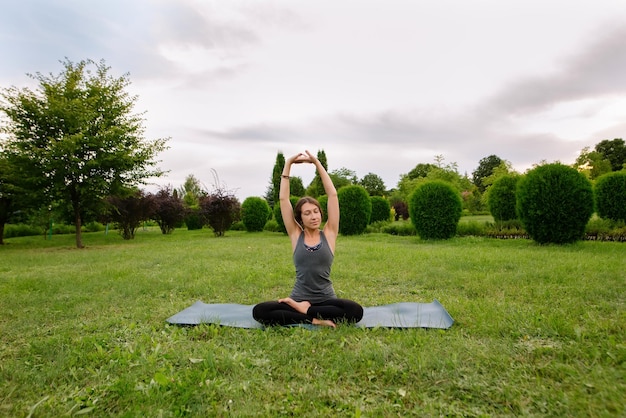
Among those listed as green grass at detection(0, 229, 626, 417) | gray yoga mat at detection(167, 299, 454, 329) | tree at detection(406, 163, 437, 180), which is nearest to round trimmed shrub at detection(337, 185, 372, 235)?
green grass at detection(0, 229, 626, 417)

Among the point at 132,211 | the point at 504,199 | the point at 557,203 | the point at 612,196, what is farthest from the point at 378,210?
the point at 132,211

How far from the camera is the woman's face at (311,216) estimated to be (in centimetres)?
357

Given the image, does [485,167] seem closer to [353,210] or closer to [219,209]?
[353,210]

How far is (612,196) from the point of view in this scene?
12.1m

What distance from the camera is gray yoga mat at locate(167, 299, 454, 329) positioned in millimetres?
3369

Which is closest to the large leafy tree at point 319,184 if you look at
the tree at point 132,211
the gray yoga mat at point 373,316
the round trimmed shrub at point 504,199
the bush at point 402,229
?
the bush at point 402,229

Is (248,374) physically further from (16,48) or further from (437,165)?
(437,165)

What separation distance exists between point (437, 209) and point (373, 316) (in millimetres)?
8949

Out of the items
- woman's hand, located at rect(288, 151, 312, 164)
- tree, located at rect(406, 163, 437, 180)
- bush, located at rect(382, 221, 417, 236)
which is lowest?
bush, located at rect(382, 221, 417, 236)

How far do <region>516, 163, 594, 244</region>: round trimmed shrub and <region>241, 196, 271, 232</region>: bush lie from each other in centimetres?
1311

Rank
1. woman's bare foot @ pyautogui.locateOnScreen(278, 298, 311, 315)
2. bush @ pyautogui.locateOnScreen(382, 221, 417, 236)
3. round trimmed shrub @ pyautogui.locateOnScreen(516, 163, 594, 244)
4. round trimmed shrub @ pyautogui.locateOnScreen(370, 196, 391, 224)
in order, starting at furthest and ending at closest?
1. round trimmed shrub @ pyautogui.locateOnScreen(370, 196, 391, 224)
2. bush @ pyautogui.locateOnScreen(382, 221, 417, 236)
3. round trimmed shrub @ pyautogui.locateOnScreen(516, 163, 594, 244)
4. woman's bare foot @ pyautogui.locateOnScreen(278, 298, 311, 315)

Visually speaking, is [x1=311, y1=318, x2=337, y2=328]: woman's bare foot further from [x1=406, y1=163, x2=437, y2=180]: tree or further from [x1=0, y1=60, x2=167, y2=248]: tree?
[x1=406, y1=163, x2=437, y2=180]: tree

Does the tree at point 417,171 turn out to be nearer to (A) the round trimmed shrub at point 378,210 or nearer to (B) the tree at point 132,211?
(A) the round trimmed shrub at point 378,210

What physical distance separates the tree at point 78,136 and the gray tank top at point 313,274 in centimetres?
1104
